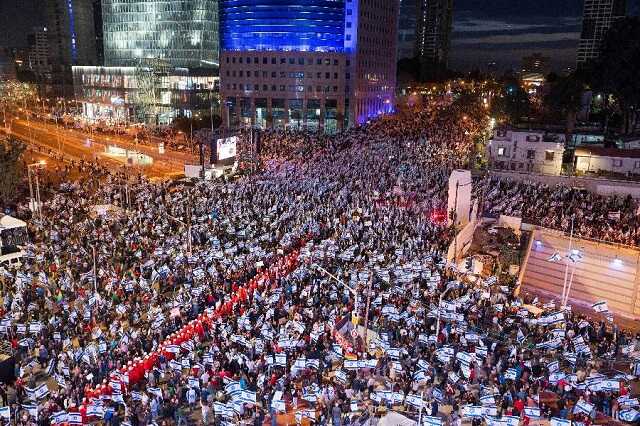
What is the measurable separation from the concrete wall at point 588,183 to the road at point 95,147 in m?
33.2

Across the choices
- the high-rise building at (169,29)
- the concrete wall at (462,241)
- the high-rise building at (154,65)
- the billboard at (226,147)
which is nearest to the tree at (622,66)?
the concrete wall at (462,241)

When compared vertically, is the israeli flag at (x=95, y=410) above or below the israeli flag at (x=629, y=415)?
below

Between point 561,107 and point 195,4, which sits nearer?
point 561,107

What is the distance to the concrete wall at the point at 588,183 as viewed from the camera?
39.2 m

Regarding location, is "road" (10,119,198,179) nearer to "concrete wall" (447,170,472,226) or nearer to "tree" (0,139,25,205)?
"tree" (0,139,25,205)

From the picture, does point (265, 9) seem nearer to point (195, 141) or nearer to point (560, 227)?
point (195, 141)

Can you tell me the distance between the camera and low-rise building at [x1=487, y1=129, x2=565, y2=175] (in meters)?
47.7

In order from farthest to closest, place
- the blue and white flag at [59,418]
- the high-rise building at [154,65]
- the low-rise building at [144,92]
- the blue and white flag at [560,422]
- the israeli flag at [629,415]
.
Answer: the high-rise building at [154,65]
the low-rise building at [144,92]
the israeli flag at [629,415]
the blue and white flag at [59,418]
the blue and white flag at [560,422]

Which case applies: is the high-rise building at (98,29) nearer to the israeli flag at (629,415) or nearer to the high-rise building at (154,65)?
the high-rise building at (154,65)

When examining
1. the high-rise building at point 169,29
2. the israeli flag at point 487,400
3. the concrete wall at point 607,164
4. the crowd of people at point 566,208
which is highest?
the high-rise building at point 169,29

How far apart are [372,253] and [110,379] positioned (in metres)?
14.5

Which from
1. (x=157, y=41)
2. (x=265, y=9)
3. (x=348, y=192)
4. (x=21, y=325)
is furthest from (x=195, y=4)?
(x=21, y=325)

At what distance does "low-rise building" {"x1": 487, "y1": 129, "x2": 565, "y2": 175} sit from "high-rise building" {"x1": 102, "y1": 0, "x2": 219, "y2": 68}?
79.4 meters

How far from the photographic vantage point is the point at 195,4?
367ft
